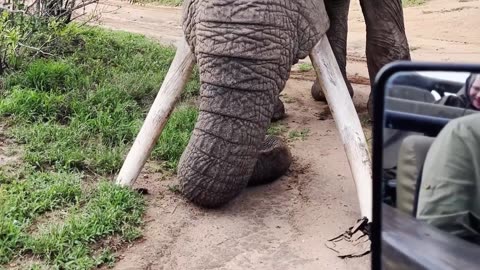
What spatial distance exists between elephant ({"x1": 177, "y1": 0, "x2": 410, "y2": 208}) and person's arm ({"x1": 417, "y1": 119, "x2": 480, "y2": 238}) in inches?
80.0

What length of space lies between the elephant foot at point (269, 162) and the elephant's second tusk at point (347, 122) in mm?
559

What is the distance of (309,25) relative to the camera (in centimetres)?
381

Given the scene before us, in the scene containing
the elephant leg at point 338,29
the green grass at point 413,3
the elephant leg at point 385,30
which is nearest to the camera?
the elephant leg at point 385,30

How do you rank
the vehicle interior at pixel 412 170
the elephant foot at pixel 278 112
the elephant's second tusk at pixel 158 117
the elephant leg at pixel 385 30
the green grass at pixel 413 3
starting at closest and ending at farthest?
the vehicle interior at pixel 412 170, the elephant's second tusk at pixel 158 117, the elephant leg at pixel 385 30, the elephant foot at pixel 278 112, the green grass at pixel 413 3

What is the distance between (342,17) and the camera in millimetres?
6094

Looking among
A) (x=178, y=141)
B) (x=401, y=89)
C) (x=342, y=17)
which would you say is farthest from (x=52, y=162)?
(x=401, y=89)

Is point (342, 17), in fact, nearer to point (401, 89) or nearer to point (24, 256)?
point (24, 256)

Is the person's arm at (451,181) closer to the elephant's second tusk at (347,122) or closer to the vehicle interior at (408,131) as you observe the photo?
the vehicle interior at (408,131)

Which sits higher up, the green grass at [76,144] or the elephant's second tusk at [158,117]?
the elephant's second tusk at [158,117]

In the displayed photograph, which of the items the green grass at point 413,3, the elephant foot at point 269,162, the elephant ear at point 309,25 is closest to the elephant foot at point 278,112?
the elephant foot at point 269,162

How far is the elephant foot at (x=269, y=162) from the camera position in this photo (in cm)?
430

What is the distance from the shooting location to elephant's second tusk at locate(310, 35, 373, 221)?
3.77 metres

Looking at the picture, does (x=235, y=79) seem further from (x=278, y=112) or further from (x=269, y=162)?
(x=278, y=112)

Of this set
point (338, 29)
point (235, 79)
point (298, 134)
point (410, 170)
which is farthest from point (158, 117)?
point (410, 170)
